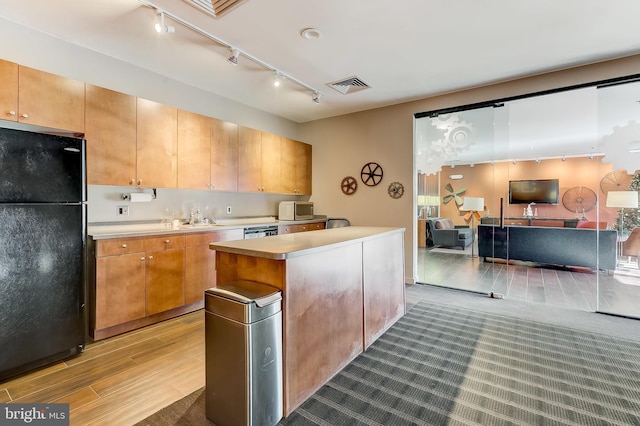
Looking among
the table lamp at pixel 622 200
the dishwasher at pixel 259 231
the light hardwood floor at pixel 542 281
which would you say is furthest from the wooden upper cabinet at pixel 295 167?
the table lamp at pixel 622 200

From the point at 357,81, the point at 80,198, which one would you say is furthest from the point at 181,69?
the point at 357,81

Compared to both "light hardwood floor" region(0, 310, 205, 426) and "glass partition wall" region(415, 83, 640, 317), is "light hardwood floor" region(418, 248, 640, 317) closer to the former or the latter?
"glass partition wall" region(415, 83, 640, 317)

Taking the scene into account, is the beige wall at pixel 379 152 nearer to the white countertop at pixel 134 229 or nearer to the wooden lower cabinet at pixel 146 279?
the white countertop at pixel 134 229

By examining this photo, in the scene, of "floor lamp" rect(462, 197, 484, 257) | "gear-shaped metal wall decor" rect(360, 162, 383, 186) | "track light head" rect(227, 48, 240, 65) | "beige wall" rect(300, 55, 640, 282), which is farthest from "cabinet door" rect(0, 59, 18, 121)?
"floor lamp" rect(462, 197, 484, 257)

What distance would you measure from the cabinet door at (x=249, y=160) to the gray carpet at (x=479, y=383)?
9.29 ft

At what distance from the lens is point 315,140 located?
5508 mm

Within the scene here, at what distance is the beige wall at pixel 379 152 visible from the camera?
13.1ft

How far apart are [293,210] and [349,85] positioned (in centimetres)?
212

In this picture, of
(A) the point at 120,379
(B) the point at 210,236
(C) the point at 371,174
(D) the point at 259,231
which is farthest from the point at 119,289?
(C) the point at 371,174

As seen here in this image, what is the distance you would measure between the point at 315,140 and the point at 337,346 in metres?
4.18

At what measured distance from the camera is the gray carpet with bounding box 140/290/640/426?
164 cm

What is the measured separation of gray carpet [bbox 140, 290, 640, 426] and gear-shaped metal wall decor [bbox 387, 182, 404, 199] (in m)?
2.27

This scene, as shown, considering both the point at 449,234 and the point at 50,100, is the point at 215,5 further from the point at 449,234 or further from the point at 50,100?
the point at 449,234

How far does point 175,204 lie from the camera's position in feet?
12.1
